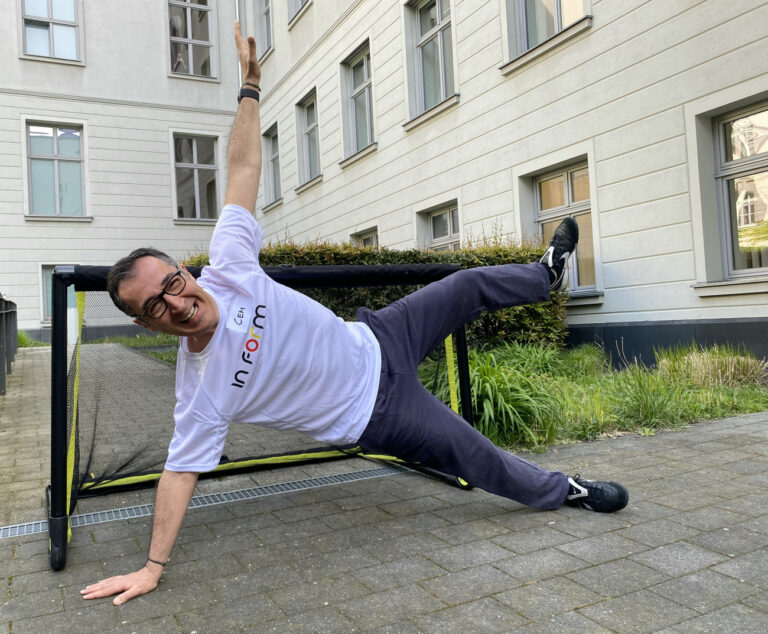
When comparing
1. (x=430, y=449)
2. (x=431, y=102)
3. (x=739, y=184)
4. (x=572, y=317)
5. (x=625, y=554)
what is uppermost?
(x=431, y=102)

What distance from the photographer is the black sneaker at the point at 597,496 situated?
9.60 feet

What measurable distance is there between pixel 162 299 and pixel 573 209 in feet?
23.9

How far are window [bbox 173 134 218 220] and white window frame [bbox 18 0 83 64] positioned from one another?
3471 millimetres

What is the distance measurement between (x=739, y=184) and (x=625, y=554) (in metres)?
5.53

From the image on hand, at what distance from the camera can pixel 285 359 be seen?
246 centimetres

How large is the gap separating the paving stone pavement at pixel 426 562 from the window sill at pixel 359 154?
32.3 ft

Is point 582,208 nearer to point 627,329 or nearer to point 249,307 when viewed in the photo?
point 627,329

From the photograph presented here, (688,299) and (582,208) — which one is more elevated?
(582,208)

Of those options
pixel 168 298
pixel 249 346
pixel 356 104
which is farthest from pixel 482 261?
pixel 356 104

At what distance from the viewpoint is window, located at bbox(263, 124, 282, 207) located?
18.1m

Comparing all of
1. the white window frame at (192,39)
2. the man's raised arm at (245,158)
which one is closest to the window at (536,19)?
the man's raised arm at (245,158)

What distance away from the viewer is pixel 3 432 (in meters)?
5.54

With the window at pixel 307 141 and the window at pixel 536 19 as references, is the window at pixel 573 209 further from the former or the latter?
the window at pixel 307 141

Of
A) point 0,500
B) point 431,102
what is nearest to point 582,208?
point 431,102
